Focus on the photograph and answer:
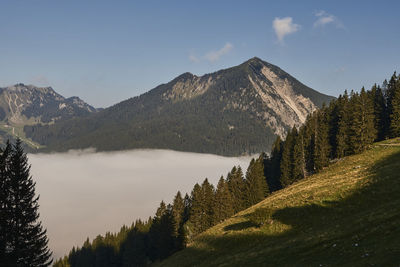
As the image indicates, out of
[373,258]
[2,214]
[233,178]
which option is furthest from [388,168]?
[2,214]

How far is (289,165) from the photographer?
83.4 meters

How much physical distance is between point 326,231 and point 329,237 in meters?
2.52

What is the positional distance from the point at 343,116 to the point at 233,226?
47655 millimetres

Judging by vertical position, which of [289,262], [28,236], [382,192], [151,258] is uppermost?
[28,236]

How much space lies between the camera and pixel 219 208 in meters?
71.9

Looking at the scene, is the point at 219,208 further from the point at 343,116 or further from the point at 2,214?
the point at 2,214

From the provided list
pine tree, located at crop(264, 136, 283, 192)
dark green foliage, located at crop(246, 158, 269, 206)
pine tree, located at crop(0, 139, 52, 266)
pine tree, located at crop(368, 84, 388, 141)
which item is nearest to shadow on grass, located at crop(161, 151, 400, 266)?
pine tree, located at crop(0, 139, 52, 266)

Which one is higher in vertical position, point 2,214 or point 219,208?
point 2,214

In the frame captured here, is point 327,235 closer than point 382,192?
Yes

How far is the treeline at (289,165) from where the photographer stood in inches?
2813

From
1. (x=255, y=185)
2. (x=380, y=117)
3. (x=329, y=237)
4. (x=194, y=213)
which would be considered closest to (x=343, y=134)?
(x=380, y=117)

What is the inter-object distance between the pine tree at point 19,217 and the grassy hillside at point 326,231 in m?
19.8

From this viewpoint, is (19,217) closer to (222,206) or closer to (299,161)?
(222,206)

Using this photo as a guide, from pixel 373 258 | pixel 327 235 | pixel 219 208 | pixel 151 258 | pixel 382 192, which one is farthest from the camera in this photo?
pixel 151 258
